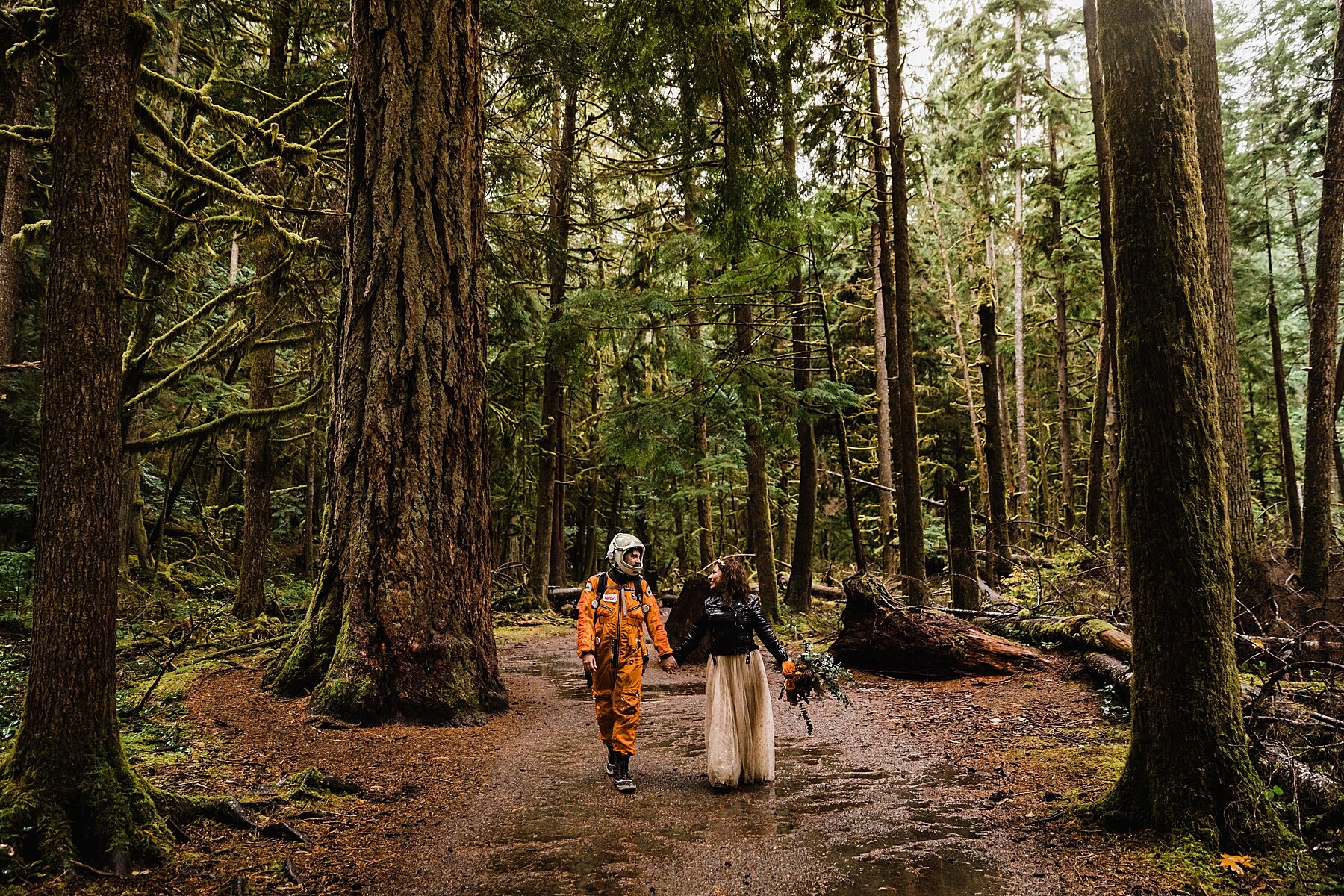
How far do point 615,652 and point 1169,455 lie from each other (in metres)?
4.22

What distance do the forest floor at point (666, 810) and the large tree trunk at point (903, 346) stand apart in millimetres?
3786

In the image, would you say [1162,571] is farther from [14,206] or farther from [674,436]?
[14,206]

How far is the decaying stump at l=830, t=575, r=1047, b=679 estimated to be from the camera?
9734 mm

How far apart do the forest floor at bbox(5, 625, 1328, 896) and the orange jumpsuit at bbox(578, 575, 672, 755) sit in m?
0.49

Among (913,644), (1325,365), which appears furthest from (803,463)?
(1325,365)

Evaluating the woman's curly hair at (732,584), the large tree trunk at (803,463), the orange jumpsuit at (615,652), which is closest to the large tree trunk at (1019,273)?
the large tree trunk at (803,463)

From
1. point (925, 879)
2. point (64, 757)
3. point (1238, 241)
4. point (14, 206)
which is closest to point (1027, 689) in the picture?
point (925, 879)

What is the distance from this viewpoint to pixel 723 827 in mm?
4957

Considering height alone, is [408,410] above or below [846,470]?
above

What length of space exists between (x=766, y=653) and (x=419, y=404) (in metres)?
7.77

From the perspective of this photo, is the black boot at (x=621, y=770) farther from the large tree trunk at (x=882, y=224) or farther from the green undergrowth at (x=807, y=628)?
the large tree trunk at (x=882, y=224)

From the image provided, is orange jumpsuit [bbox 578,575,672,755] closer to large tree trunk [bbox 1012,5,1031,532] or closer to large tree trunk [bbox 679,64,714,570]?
large tree trunk [bbox 679,64,714,570]

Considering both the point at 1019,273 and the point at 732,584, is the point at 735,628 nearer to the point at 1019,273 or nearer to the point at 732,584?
the point at 732,584

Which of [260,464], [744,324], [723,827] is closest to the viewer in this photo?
[723,827]
